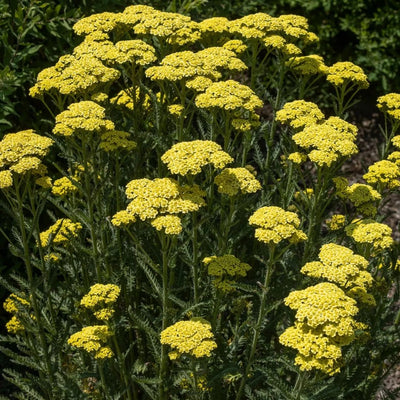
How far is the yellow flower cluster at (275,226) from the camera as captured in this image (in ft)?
10.1

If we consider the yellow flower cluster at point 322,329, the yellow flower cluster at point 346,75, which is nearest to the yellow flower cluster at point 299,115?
the yellow flower cluster at point 346,75

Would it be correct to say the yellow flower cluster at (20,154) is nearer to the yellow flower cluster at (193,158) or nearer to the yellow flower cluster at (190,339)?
the yellow flower cluster at (193,158)

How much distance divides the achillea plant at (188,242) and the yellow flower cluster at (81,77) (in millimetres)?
14

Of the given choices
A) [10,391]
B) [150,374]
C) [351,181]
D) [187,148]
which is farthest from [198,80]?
[351,181]

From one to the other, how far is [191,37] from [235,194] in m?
1.47

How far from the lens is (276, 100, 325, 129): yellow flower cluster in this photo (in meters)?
3.87

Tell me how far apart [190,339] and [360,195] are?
1.58 metres

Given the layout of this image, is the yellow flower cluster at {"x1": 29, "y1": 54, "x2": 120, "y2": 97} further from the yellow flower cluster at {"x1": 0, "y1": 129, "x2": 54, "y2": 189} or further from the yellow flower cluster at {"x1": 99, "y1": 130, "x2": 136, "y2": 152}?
the yellow flower cluster at {"x1": 0, "y1": 129, "x2": 54, "y2": 189}

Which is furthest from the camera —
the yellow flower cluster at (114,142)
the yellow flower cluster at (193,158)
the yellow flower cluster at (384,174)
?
the yellow flower cluster at (384,174)

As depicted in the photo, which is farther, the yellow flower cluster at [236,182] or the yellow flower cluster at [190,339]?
the yellow flower cluster at [236,182]

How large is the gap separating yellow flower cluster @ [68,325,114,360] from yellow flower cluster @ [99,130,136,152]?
1.09 meters

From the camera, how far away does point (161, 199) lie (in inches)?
121

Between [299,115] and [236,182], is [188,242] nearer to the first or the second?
[236,182]

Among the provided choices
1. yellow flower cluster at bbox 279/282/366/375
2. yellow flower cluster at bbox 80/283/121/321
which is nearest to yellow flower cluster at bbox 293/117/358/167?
yellow flower cluster at bbox 279/282/366/375
